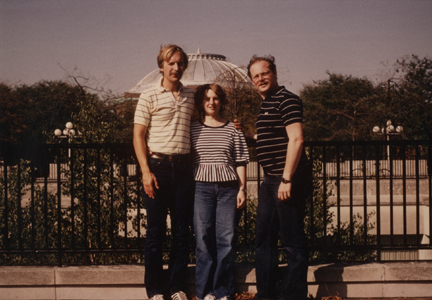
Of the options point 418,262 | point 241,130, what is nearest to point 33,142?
point 241,130

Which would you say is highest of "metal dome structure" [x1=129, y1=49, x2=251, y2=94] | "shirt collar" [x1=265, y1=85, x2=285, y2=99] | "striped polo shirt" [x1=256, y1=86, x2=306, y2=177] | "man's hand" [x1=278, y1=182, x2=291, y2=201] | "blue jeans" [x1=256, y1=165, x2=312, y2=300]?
"metal dome structure" [x1=129, y1=49, x2=251, y2=94]

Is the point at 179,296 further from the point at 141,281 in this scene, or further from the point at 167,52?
the point at 167,52

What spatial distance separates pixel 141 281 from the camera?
3.92 metres

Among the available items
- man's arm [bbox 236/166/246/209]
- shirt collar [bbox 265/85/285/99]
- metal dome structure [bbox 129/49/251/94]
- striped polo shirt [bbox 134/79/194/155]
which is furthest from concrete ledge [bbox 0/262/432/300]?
metal dome structure [bbox 129/49/251/94]

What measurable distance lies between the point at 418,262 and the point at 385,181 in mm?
13273

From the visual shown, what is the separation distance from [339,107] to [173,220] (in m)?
33.8

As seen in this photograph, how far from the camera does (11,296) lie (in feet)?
13.0

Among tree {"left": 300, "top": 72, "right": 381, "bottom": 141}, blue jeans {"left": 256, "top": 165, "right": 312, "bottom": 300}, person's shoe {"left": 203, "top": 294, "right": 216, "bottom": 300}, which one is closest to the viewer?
blue jeans {"left": 256, "top": 165, "right": 312, "bottom": 300}

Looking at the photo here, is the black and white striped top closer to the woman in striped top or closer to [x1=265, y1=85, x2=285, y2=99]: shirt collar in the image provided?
the woman in striped top

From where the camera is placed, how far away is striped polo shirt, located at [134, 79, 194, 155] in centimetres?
348

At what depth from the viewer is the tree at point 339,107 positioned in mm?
26172

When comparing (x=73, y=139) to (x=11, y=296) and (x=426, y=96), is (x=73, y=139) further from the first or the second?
(x=426, y=96)

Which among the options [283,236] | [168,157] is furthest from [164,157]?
[283,236]

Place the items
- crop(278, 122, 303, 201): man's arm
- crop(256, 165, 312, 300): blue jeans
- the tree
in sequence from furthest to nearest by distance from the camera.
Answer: the tree, crop(256, 165, 312, 300): blue jeans, crop(278, 122, 303, 201): man's arm
